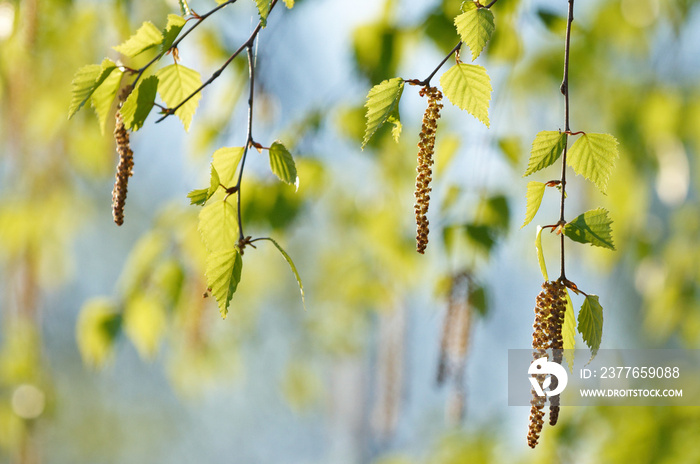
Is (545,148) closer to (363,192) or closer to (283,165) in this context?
(283,165)

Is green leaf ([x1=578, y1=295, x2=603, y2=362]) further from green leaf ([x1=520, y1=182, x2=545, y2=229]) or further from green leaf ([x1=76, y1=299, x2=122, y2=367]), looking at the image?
green leaf ([x1=76, y1=299, x2=122, y2=367])

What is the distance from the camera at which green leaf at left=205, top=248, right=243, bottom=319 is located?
0.92ft

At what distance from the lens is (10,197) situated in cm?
124

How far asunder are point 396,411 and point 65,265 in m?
0.89

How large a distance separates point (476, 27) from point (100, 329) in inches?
25.4

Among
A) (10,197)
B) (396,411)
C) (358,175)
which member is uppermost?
(358,175)

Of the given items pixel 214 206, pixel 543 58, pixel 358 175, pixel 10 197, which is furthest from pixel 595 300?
pixel 358 175

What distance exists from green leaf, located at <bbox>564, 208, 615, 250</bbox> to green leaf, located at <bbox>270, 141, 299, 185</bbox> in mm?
125

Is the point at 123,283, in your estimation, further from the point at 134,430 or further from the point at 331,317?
the point at 134,430

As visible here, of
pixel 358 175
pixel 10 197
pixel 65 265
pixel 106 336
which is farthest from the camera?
pixel 358 175

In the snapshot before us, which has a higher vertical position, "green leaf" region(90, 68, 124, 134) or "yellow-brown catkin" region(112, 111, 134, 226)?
"green leaf" region(90, 68, 124, 134)

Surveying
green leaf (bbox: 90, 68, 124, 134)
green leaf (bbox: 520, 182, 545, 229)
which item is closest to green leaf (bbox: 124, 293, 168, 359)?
green leaf (bbox: 90, 68, 124, 134)

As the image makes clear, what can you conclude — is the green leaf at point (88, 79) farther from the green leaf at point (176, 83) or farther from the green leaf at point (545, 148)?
the green leaf at point (545, 148)

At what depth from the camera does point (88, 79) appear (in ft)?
1.04
